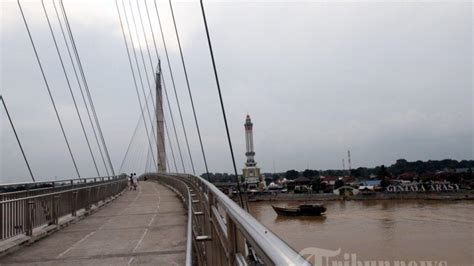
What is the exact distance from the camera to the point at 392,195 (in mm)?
89562

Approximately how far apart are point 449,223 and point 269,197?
54898mm

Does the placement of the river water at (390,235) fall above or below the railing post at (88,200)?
below

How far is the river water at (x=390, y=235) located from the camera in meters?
32.1

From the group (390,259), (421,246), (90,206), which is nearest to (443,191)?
(421,246)

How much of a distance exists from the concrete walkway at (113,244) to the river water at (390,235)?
53.5ft

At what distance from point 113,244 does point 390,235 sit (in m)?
38.8

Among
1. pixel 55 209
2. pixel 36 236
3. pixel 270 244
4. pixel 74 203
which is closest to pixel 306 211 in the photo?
pixel 74 203

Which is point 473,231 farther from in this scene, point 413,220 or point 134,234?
point 134,234

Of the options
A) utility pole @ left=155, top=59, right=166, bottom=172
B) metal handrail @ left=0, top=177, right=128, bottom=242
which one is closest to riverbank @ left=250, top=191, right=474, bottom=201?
utility pole @ left=155, top=59, right=166, bottom=172

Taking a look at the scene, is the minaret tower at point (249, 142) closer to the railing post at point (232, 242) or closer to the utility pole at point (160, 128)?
the utility pole at point (160, 128)

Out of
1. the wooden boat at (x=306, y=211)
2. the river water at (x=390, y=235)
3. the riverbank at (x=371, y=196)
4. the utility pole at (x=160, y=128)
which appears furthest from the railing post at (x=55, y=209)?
the riverbank at (x=371, y=196)

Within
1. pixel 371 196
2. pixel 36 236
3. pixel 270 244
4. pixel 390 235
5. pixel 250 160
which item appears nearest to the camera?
pixel 270 244

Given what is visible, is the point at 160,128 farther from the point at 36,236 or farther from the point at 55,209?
the point at 36,236

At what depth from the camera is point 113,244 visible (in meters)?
7.62
